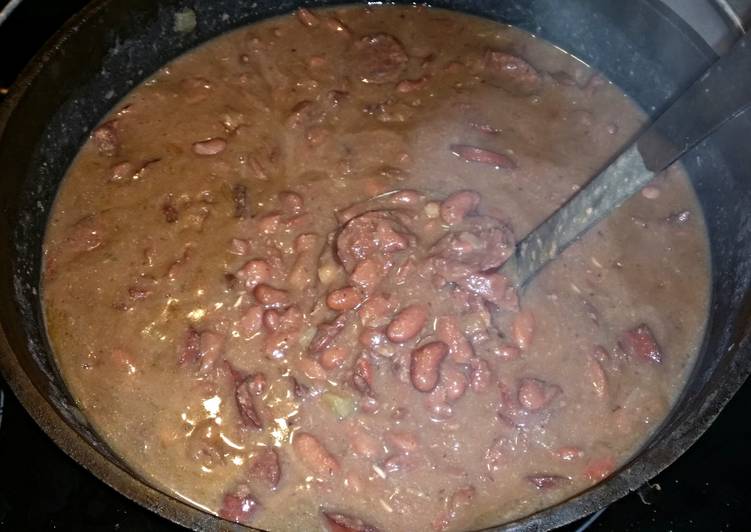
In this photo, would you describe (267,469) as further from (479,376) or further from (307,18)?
(307,18)

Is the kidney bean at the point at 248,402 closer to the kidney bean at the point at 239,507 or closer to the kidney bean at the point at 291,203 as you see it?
the kidney bean at the point at 239,507

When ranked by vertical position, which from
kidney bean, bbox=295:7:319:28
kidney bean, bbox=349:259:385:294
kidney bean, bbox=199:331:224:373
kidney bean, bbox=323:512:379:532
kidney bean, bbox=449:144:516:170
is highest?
kidney bean, bbox=449:144:516:170

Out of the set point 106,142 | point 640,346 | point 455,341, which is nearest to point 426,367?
point 455,341

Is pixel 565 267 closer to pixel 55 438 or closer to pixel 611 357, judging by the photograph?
pixel 611 357

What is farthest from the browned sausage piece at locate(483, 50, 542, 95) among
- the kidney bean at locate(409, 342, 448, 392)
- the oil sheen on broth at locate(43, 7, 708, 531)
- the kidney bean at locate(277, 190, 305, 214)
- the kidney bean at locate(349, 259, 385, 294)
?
the kidney bean at locate(409, 342, 448, 392)

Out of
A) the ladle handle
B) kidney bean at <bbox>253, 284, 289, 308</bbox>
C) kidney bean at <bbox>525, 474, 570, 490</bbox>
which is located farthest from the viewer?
kidney bean at <bbox>253, 284, 289, 308</bbox>

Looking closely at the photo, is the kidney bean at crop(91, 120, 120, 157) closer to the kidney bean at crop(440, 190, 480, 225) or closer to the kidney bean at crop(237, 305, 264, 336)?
the kidney bean at crop(237, 305, 264, 336)
